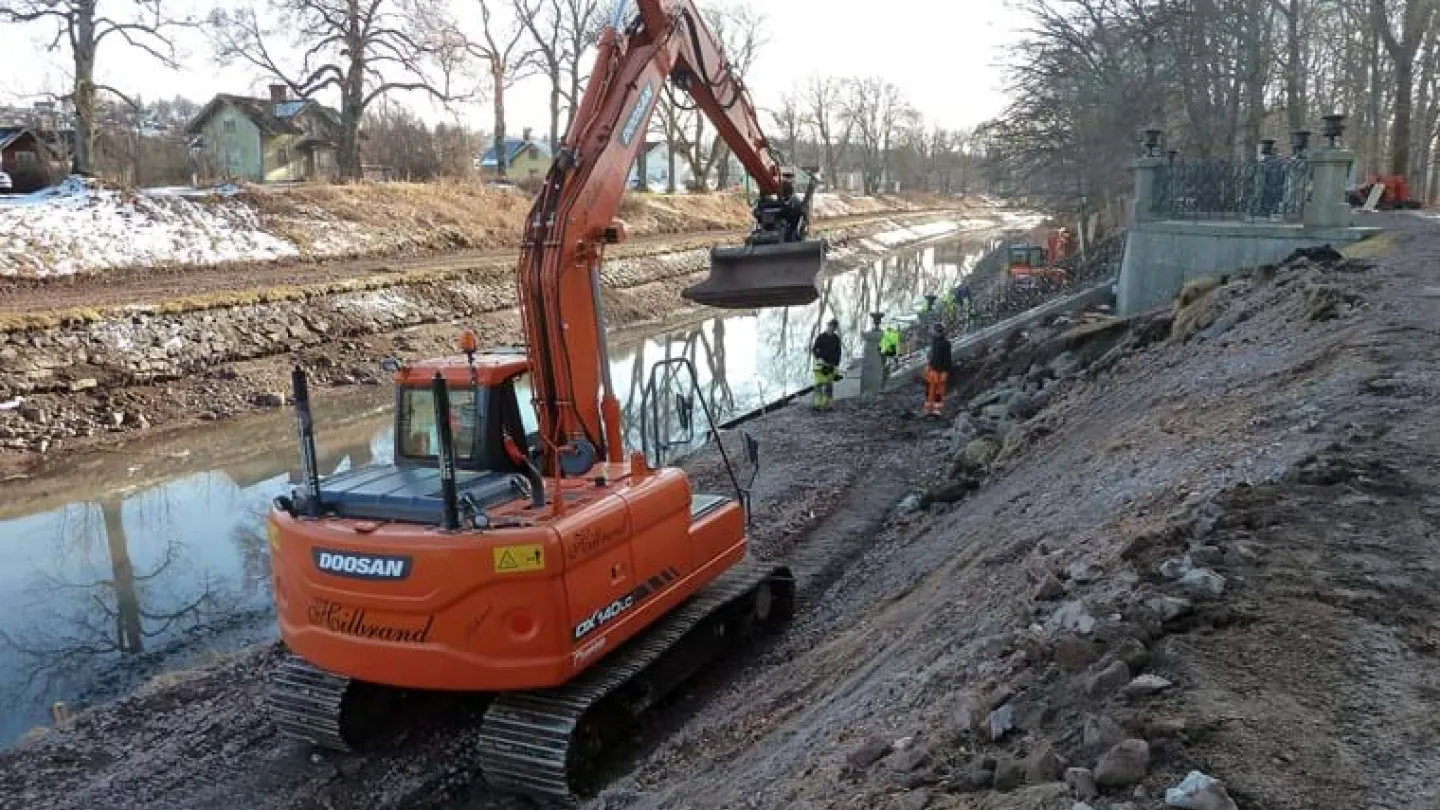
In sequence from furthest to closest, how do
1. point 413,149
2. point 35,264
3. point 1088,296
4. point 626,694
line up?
point 413,149 → point 35,264 → point 1088,296 → point 626,694

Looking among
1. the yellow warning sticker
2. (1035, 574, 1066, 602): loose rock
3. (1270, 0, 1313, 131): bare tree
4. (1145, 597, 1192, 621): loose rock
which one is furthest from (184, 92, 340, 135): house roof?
(1145, 597, 1192, 621): loose rock

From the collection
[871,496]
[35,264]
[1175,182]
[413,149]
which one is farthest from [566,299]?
[413,149]

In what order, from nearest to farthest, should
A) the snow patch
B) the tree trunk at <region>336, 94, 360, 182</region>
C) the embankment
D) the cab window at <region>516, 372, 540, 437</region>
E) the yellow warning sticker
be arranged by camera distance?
the yellow warning sticker
the cab window at <region>516, 372, 540, 437</region>
the embankment
the snow patch
the tree trunk at <region>336, 94, 360, 182</region>

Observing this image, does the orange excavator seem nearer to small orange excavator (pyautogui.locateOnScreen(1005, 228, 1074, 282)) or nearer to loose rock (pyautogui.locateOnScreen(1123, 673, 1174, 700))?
Answer: loose rock (pyautogui.locateOnScreen(1123, 673, 1174, 700))

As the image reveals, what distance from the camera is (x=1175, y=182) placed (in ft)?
58.6

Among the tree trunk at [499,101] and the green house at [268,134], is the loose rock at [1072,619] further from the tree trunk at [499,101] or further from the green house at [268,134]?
the green house at [268,134]

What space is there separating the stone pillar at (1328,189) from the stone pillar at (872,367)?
21.3ft

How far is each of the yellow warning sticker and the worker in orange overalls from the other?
11.0 meters

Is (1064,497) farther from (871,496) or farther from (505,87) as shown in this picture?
(505,87)

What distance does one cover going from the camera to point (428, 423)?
24.2ft

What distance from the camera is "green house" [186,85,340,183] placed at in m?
54.7

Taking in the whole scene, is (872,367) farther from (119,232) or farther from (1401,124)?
(1401,124)

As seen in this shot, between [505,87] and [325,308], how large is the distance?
3005 cm

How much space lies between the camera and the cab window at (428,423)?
7.17 meters
